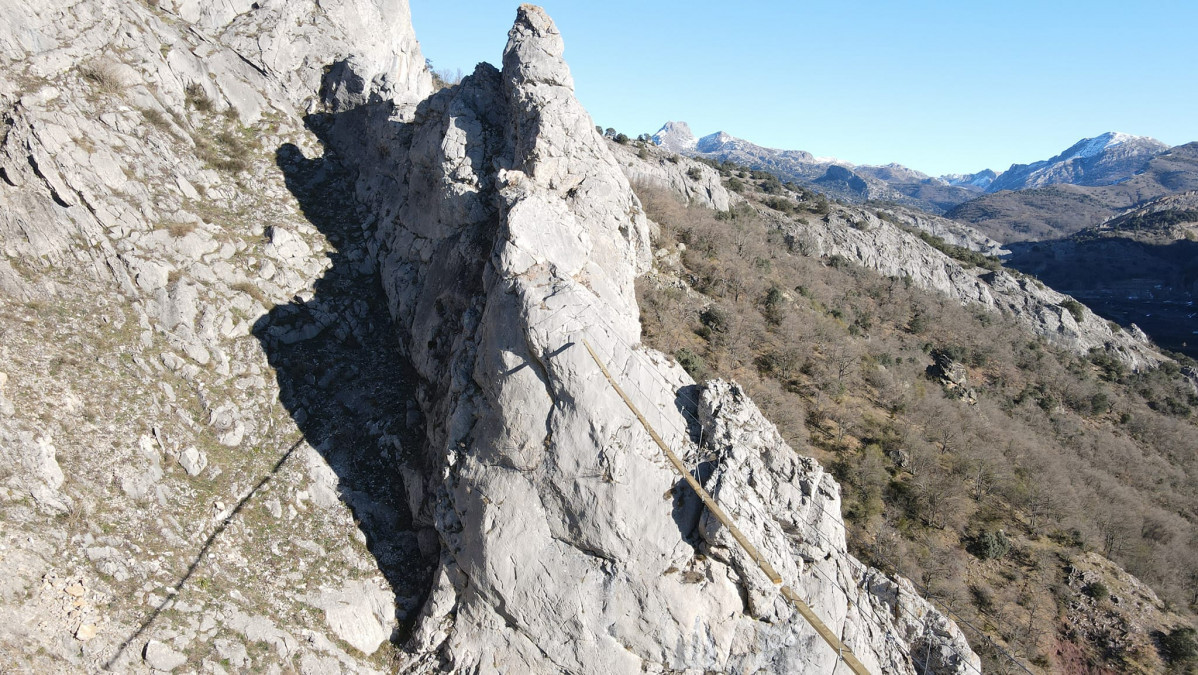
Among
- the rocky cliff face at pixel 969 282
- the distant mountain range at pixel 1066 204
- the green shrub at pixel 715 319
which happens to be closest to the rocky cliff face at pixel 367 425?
the green shrub at pixel 715 319

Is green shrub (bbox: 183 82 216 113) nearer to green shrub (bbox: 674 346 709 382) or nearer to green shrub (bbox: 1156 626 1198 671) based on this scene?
green shrub (bbox: 674 346 709 382)

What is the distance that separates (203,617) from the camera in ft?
42.8

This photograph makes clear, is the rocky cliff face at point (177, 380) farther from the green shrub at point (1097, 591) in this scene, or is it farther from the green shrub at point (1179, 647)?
the green shrub at point (1179, 647)

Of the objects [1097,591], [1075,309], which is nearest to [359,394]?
[1097,591]

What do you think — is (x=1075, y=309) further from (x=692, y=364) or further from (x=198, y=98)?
(x=198, y=98)

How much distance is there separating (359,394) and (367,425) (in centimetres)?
142

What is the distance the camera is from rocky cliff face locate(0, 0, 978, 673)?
43.8 ft

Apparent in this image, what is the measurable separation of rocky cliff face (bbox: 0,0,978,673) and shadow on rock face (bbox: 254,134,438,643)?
0.10 meters

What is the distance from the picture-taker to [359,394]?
63.5 feet

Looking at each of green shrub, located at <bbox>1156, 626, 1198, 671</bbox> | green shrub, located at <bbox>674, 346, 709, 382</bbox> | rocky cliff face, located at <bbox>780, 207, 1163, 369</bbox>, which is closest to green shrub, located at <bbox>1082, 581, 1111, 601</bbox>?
green shrub, located at <bbox>1156, 626, 1198, 671</bbox>

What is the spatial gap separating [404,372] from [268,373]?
4.42 m

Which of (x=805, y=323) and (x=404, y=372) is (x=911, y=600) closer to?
(x=404, y=372)

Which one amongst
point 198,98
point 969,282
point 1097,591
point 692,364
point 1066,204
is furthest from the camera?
point 1066,204

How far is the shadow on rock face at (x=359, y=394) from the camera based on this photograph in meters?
16.6
